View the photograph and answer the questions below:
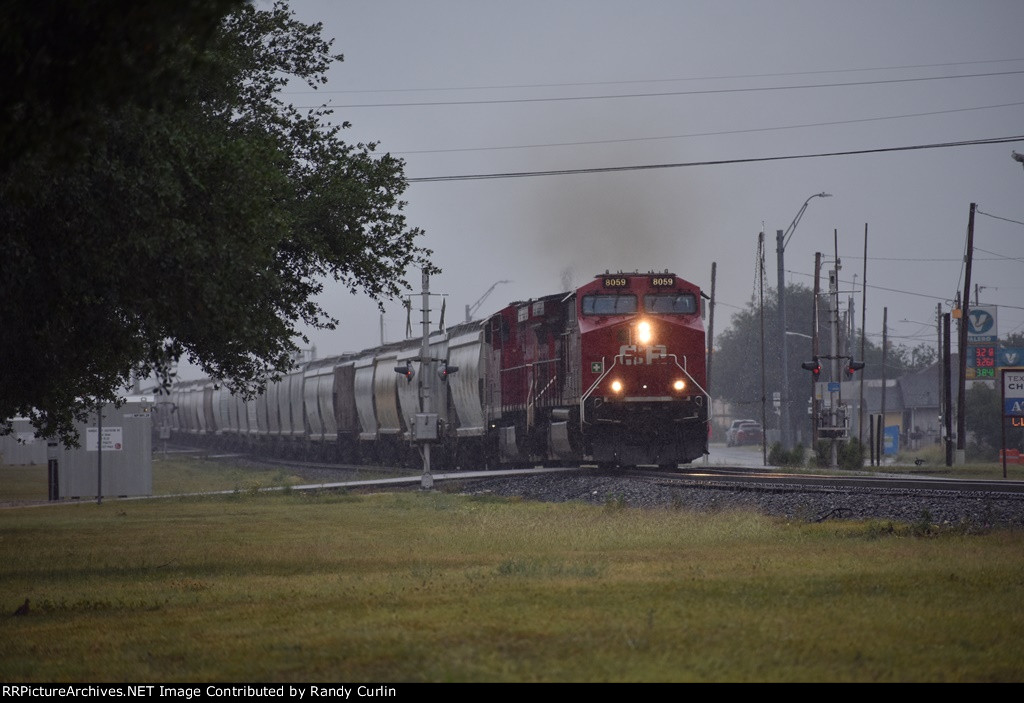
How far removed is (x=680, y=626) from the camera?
9188 millimetres

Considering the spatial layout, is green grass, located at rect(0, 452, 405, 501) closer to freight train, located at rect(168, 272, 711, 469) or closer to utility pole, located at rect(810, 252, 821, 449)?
freight train, located at rect(168, 272, 711, 469)

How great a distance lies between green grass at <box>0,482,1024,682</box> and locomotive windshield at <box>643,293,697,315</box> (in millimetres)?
Answer: 12123

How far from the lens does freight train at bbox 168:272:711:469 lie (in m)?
31.5

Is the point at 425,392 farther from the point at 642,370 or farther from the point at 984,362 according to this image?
the point at 984,362

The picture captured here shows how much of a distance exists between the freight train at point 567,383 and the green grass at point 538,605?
278 inches

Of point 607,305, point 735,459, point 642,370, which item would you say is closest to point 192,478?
point 607,305

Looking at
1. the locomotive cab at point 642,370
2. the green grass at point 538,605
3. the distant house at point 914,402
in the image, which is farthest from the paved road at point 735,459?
the green grass at point 538,605

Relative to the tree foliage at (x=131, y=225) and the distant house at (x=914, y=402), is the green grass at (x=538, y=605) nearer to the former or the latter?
the tree foliage at (x=131, y=225)

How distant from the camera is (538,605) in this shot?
1053 cm

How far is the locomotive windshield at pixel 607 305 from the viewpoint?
32.0 m

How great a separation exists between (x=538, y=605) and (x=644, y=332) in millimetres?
21560

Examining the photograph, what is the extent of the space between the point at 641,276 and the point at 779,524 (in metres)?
14.5

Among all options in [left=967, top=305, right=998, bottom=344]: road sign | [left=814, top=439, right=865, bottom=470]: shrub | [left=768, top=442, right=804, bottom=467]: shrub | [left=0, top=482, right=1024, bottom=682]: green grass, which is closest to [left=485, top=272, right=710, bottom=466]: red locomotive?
[left=0, top=482, right=1024, bottom=682]: green grass
